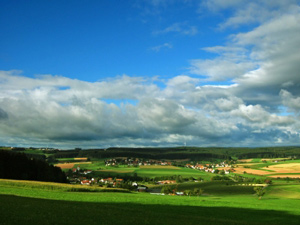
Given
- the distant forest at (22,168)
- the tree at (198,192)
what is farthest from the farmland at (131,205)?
the distant forest at (22,168)

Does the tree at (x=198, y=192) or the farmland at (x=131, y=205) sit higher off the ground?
the farmland at (x=131, y=205)

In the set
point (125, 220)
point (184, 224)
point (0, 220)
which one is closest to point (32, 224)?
point (0, 220)

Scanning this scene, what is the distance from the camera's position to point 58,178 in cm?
11762

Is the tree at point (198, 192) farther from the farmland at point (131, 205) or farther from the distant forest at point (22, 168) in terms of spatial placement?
the distant forest at point (22, 168)

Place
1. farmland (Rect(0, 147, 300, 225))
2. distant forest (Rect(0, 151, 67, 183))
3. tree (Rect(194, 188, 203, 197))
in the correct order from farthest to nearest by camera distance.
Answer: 1. distant forest (Rect(0, 151, 67, 183))
2. tree (Rect(194, 188, 203, 197))
3. farmland (Rect(0, 147, 300, 225))

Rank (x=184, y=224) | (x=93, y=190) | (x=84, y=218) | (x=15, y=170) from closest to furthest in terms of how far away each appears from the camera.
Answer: (x=84, y=218)
(x=184, y=224)
(x=93, y=190)
(x=15, y=170)

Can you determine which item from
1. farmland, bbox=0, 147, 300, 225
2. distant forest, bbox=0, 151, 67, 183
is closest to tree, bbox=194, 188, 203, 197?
farmland, bbox=0, 147, 300, 225

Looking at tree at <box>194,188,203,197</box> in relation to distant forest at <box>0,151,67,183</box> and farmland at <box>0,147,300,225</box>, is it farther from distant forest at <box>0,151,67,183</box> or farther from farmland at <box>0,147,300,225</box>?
distant forest at <box>0,151,67,183</box>

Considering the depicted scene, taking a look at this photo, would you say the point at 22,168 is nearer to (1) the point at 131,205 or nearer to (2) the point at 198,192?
(2) the point at 198,192

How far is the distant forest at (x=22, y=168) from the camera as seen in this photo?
10119 centimetres

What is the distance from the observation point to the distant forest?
332ft

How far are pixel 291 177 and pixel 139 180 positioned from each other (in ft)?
299

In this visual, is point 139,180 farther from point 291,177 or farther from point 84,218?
point 84,218

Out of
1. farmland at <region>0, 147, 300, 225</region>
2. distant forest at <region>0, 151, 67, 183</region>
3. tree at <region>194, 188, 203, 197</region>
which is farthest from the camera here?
distant forest at <region>0, 151, 67, 183</region>
